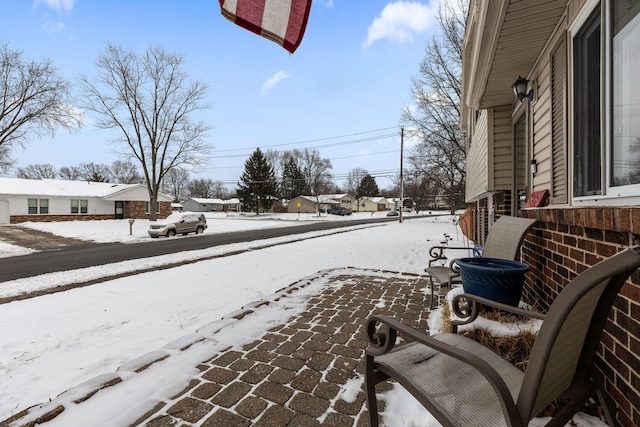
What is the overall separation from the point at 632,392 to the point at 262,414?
194 centimetres

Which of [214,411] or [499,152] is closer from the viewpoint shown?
[214,411]

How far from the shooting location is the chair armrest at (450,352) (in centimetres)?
99

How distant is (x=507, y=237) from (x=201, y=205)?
72.6 m

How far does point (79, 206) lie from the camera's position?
89.8 feet

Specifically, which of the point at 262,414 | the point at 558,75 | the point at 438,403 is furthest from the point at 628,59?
the point at 262,414

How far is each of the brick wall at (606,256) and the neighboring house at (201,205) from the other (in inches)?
2846

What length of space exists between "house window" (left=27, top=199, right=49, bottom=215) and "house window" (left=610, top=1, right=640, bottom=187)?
3429 cm

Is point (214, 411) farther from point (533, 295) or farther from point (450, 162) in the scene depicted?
point (450, 162)

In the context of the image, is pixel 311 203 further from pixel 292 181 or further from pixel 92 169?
pixel 92 169

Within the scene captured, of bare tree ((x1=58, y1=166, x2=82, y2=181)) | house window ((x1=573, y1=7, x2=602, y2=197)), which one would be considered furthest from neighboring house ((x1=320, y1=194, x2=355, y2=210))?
house window ((x1=573, y1=7, x2=602, y2=197))

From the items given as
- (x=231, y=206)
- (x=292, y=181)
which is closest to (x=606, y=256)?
(x=292, y=181)

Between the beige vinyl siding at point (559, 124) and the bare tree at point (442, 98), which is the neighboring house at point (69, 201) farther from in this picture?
the beige vinyl siding at point (559, 124)

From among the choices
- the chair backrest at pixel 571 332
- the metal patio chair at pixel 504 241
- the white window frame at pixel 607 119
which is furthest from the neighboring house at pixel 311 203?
the chair backrest at pixel 571 332

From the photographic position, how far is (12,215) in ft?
77.6
